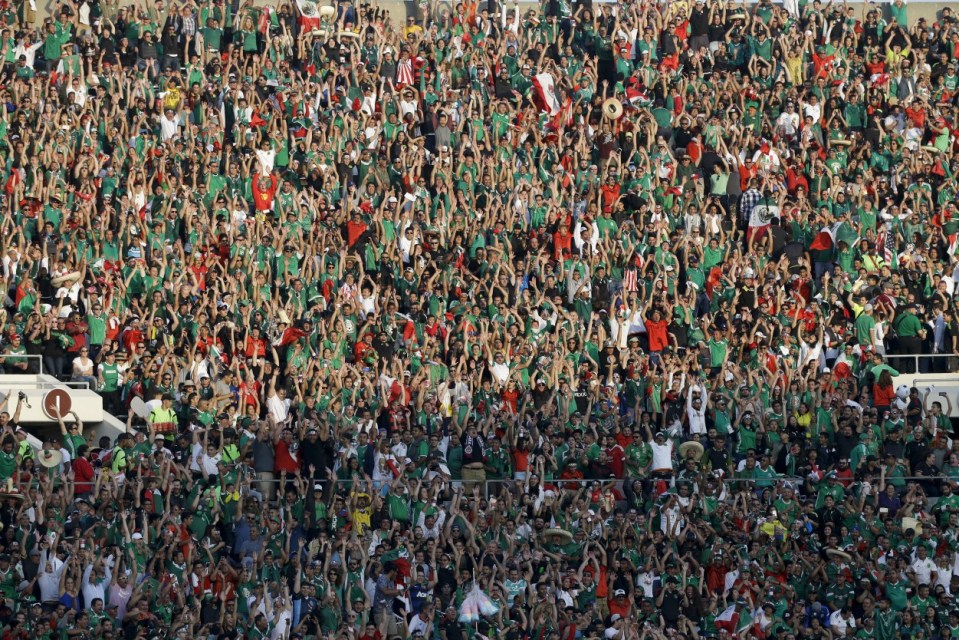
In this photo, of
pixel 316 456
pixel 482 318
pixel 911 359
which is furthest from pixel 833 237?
pixel 316 456

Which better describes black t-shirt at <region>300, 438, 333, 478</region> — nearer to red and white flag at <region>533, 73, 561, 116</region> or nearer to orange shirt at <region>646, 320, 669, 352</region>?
orange shirt at <region>646, 320, 669, 352</region>

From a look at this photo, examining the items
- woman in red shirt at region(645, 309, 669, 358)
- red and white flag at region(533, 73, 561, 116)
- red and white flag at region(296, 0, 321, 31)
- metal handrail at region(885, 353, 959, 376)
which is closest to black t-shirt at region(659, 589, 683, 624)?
woman in red shirt at region(645, 309, 669, 358)

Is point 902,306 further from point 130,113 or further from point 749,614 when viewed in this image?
point 130,113

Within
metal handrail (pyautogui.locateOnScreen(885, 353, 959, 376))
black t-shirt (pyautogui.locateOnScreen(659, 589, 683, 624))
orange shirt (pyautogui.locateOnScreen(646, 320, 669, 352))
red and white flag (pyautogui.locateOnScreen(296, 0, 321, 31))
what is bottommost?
black t-shirt (pyautogui.locateOnScreen(659, 589, 683, 624))

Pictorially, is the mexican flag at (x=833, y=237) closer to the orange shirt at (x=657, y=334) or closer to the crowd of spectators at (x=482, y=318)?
the crowd of spectators at (x=482, y=318)

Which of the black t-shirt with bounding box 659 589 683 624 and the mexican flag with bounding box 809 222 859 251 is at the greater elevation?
the mexican flag with bounding box 809 222 859 251
